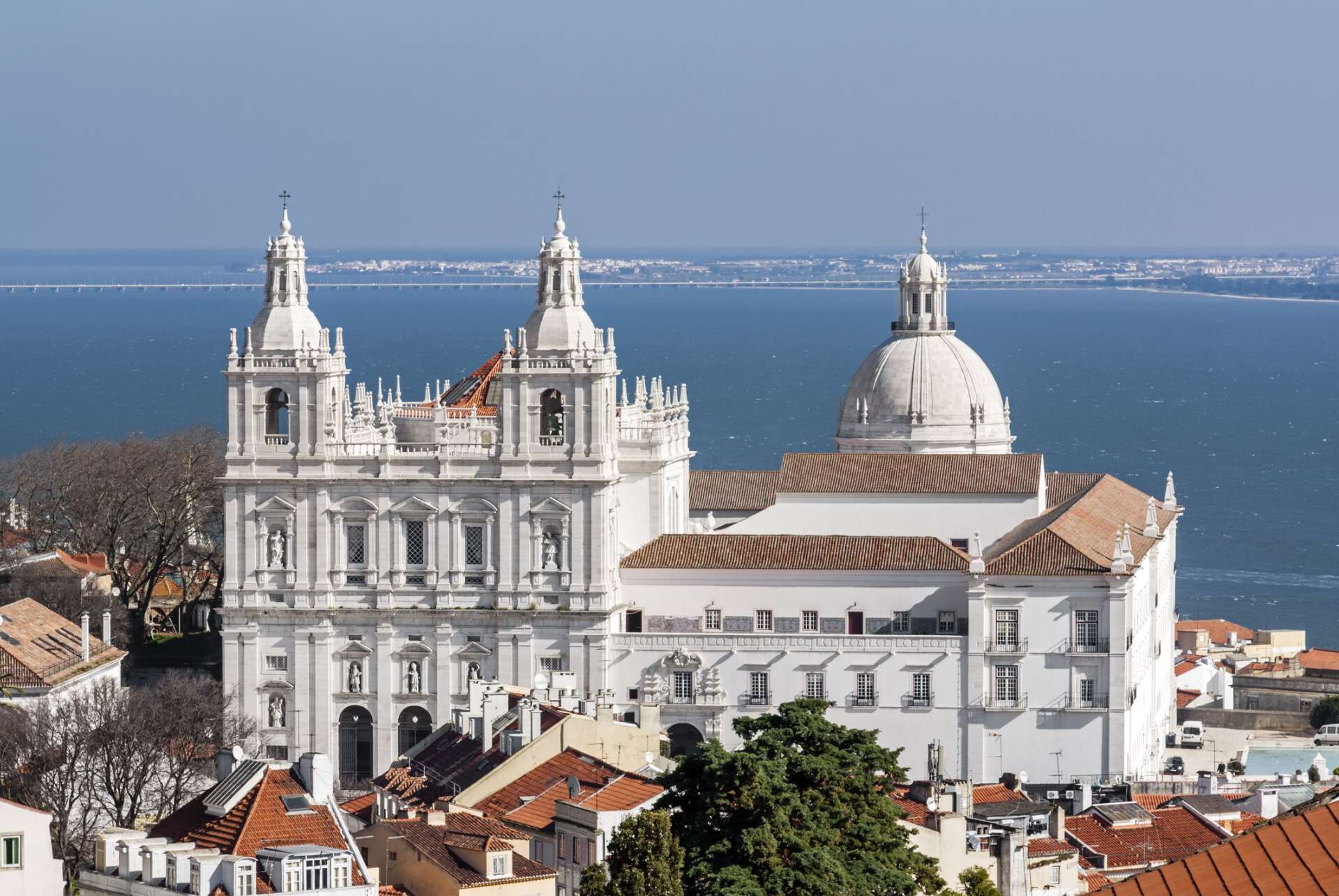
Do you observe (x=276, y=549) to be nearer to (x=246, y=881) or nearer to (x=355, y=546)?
(x=355, y=546)

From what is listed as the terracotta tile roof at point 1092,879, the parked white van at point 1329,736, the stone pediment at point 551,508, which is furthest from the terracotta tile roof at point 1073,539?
the terracotta tile roof at point 1092,879

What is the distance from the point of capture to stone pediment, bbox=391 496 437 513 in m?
71.5

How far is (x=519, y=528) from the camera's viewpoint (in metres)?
71.2

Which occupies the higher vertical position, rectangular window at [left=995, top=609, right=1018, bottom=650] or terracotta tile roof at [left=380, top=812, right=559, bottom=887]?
rectangular window at [left=995, top=609, right=1018, bottom=650]

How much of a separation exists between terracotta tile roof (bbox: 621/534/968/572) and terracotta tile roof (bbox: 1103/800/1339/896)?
48.2m

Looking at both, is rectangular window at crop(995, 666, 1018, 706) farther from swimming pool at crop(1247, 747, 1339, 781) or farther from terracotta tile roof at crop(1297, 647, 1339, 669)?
terracotta tile roof at crop(1297, 647, 1339, 669)

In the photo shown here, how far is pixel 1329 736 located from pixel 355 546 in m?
21.6

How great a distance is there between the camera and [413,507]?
7156 cm

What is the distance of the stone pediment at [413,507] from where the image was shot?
71.5 metres

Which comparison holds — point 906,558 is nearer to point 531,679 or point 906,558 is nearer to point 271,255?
point 531,679

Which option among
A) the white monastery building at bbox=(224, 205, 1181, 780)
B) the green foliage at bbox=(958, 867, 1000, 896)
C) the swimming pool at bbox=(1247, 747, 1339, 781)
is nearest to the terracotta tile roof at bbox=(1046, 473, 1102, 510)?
the white monastery building at bbox=(224, 205, 1181, 780)

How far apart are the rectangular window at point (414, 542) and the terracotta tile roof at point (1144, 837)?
22270mm

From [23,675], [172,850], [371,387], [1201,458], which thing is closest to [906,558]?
[23,675]

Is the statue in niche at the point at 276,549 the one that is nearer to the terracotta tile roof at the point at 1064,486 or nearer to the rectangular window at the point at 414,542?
the rectangular window at the point at 414,542
